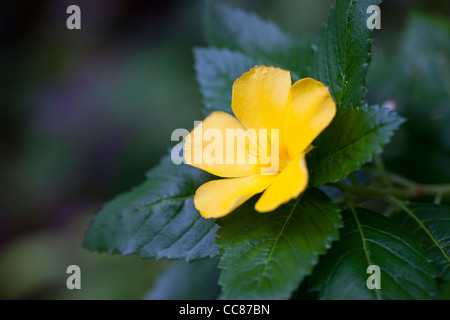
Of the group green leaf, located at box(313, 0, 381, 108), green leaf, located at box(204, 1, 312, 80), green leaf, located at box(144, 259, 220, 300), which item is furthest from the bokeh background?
green leaf, located at box(313, 0, 381, 108)

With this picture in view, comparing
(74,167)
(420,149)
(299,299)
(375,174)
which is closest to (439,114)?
(420,149)

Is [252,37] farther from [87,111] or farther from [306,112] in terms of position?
[87,111]

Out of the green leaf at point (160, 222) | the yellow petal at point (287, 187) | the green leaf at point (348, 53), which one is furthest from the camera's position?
the green leaf at point (160, 222)

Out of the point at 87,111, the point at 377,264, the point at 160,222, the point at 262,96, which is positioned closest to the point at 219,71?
the point at 262,96

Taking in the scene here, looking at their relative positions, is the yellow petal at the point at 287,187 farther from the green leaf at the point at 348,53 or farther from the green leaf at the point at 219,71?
the green leaf at the point at 219,71

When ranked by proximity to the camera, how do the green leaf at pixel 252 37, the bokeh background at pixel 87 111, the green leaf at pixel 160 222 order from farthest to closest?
the bokeh background at pixel 87 111, the green leaf at pixel 252 37, the green leaf at pixel 160 222

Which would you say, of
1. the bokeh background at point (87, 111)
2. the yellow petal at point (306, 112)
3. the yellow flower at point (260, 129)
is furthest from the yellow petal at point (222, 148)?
the bokeh background at point (87, 111)

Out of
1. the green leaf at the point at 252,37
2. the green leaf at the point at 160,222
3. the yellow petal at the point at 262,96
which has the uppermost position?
the green leaf at the point at 252,37
